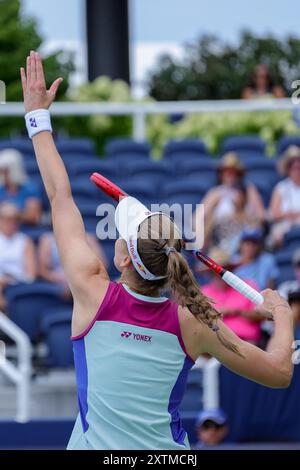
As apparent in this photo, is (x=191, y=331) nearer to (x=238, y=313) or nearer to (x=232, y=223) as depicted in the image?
(x=238, y=313)

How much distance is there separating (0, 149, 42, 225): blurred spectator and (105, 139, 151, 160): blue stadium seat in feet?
5.45

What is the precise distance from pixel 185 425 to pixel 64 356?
1.45 m

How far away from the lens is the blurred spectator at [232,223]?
367 inches

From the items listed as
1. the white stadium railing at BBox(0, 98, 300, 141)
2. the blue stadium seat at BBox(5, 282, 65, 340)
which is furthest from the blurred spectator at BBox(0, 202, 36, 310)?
the white stadium railing at BBox(0, 98, 300, 141)

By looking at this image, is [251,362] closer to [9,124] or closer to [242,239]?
[242,239]

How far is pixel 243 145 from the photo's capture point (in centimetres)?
1187

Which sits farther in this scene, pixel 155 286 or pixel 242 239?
pixel 242 239

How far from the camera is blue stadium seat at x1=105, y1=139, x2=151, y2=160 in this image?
11.9 m

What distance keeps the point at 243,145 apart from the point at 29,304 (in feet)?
13.1

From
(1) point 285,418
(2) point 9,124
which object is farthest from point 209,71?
(1) point 285,418

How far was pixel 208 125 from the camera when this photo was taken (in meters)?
12.8

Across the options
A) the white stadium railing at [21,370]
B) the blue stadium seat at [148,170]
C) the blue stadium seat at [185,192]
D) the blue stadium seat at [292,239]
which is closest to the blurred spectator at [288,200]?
the blue stadium seat at [292,239]

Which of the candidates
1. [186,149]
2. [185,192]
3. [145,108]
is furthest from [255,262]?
[145,108]

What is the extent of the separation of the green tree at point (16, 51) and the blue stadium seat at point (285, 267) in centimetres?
616
